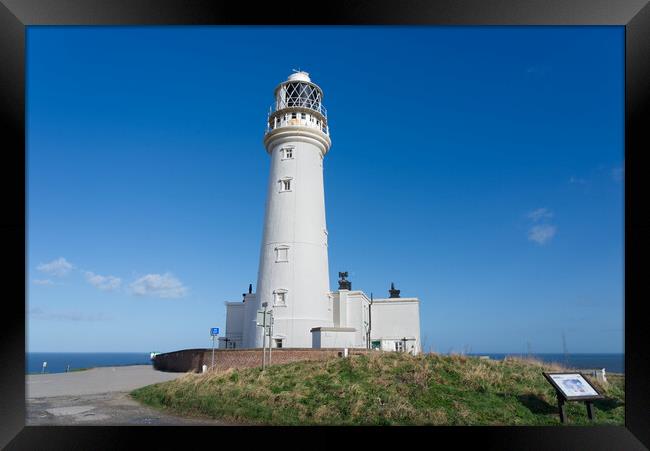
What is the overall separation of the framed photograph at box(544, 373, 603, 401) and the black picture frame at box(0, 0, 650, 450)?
4.38 feet

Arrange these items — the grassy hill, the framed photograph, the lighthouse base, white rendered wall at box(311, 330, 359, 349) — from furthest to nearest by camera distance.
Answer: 1. the lighthouse base
2. white rendered wall at box(311, 330, 359, 349)
3. the grassy hill
4. the framed photograph

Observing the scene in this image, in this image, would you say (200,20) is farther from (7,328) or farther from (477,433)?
(477,433)

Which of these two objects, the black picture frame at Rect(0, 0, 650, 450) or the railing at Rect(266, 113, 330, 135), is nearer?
the black picture frame at Rect(0, 0, 650, 450)

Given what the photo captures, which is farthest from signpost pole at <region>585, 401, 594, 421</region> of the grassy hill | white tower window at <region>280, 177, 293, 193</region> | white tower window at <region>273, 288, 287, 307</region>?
white tower window at <region>280, 177, 293, 193</region>

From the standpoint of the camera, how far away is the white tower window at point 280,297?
1803 centimetres

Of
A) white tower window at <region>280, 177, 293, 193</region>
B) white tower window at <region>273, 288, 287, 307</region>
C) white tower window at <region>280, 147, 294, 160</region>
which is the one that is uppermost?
white tower window at <region>280, 147, 294, 160</region>

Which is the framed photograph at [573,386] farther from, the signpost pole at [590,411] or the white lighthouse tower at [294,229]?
the white lighthouse tower at [294,229]

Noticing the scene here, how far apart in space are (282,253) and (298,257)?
675 millimetres

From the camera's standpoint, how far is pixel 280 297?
1814cm

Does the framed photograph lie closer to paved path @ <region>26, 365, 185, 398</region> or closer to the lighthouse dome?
paved path @ <region>26, 365, 185, 398</region>

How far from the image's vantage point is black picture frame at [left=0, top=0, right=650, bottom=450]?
6.60 meters

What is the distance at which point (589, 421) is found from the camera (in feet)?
28.3

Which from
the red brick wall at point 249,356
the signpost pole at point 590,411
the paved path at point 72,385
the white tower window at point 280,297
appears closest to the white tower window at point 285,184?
the white tower window at point 280,297

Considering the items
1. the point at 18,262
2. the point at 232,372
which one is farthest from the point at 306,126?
the point at 18,262
